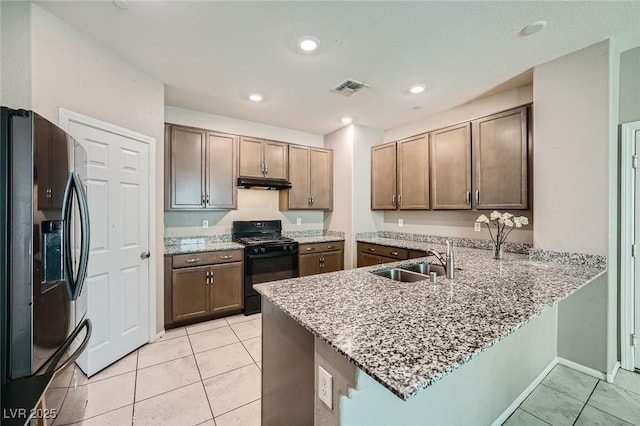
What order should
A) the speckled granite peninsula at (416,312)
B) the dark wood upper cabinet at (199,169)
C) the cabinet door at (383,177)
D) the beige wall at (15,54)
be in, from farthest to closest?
the cabinet door at (383,177) → the dark wood upper cabinet at (199,169) → the beige wall at (15,54) → the speckled granite peninsula at (416,312)

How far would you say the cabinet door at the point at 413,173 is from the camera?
3.59 meters

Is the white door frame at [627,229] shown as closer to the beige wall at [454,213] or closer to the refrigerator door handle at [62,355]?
the beige wall at [454,213]

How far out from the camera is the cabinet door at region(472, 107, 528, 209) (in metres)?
2.63

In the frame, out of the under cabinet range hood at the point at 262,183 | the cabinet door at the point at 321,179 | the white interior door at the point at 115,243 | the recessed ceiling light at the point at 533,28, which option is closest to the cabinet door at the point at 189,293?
the white interior door at the point at 115,243

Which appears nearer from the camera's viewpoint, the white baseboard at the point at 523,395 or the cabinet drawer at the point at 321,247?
the white baseboard at the point at 523,395

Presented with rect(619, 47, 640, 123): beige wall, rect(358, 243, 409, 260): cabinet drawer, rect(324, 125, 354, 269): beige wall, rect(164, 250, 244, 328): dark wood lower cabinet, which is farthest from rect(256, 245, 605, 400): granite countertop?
rect(324, 125, 354, 269): beige wall

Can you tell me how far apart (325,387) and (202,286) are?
2.65 metres

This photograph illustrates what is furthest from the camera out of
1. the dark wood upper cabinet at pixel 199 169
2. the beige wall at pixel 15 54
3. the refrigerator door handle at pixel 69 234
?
the dark wood upper cabinet at pixel 199 169

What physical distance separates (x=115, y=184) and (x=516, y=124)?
12.7ft

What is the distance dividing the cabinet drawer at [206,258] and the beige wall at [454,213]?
8.45 feet

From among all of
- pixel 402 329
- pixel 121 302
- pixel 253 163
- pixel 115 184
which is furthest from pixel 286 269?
pixel 402 329

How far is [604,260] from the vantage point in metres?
2.11

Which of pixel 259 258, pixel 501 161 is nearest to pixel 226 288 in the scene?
pixel 259 258

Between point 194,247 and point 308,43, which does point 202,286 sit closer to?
point 194,247
